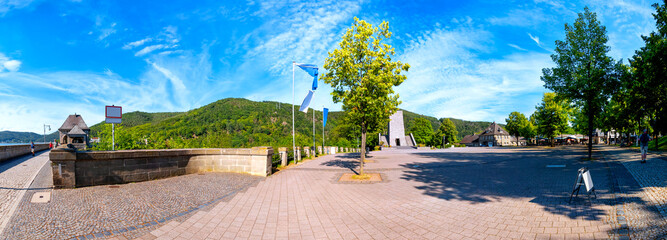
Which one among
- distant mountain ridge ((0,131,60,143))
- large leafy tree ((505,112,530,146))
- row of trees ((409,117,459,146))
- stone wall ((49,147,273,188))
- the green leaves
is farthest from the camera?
distant mountain ridge ((0,131,60,143))

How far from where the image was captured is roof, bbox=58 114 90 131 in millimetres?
52438

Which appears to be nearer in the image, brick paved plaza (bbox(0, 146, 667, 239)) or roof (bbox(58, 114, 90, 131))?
brick paved plaza (bbox(0, 146, 667, 239))

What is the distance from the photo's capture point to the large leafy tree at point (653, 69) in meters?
11.2

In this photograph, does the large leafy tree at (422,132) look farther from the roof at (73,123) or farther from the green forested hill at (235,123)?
the roof at (73,123)

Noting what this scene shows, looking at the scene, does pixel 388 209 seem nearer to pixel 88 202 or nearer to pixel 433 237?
pixel 433 237

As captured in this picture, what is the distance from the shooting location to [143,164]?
7883 millimetres

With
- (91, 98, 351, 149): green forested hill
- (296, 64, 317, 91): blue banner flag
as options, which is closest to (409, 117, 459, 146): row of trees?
(91, 98, 351, 149): green forested hill

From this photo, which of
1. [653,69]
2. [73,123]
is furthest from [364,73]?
[73,123]

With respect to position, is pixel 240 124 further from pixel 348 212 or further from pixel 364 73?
pixel 348 212

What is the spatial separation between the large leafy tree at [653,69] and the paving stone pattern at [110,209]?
16.9 m

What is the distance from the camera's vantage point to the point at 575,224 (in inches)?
164

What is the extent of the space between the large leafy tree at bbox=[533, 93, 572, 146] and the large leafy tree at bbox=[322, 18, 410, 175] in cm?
3618

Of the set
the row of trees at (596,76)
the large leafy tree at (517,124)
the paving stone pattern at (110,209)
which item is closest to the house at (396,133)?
the large leafy tree at (517,124)

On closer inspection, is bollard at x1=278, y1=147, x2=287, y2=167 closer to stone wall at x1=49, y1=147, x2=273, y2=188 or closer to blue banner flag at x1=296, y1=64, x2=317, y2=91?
stone wall at x1=49, y1=147, x2=273, y2=188
